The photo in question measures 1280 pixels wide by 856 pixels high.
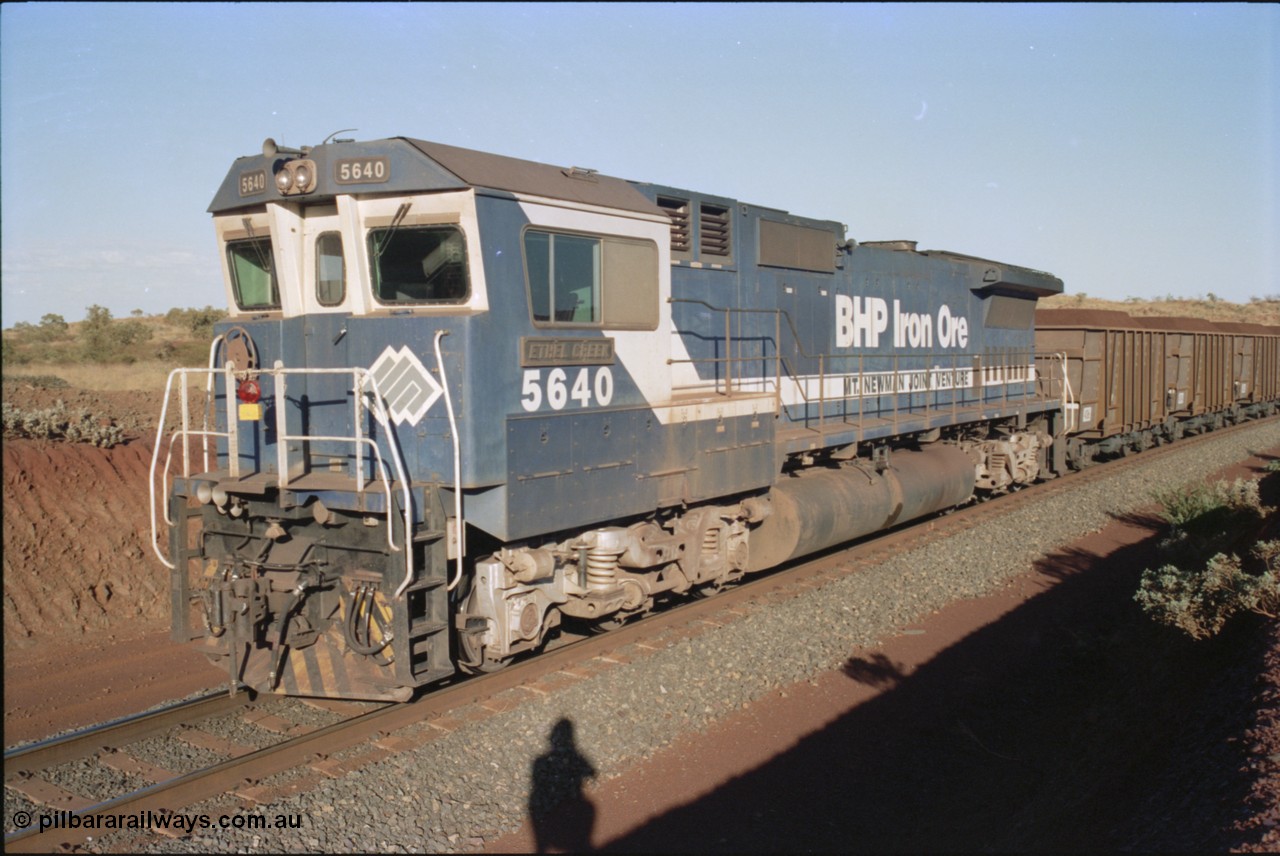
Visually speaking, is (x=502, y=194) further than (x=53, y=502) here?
No

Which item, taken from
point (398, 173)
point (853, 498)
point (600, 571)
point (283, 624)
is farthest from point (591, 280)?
point (853, 498)

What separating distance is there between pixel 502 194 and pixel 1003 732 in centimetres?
512

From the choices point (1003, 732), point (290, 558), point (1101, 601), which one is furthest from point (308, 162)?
point (1101, 601)

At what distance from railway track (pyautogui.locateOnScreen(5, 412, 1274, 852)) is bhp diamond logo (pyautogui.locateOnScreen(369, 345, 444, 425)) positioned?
2.04 meters

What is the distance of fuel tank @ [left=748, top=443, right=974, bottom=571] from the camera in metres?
9.75

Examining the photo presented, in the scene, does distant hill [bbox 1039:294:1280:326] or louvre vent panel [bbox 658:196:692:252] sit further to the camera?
distant hill [bbox 1039:294:1280:326]

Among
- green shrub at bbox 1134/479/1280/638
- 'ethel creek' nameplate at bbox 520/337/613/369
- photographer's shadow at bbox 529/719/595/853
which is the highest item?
'ethel creek' nameplate at bbox 520/337/613/369

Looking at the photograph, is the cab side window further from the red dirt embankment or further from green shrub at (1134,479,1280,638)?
the red dirt embankment

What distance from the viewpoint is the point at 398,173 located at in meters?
6.23

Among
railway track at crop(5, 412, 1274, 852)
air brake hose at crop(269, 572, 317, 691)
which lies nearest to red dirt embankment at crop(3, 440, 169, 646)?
railway track at crop(5, 412, 1274, 852)

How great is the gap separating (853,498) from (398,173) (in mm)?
6650

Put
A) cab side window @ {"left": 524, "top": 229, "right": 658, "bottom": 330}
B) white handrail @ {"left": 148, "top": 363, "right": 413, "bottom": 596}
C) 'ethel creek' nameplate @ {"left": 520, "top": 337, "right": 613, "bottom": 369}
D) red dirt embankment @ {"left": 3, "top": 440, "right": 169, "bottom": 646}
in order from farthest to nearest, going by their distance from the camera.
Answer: red dirt embankment @ {"left": 3, "top": 440, "right": 169, "bottom": 646} < cab side window @ {"left": 524, "top": 229, "right": 658, "bottom": 330} < 'ethel creek' nameplate @ {"left": 520, "top": 337, "right": 613, "bottom": 369} < white handrail @ {"left": 148, "top": 363, "right": 413, "bottom": 596}

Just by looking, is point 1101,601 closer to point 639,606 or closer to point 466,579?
point 639,606

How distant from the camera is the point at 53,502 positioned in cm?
1061
